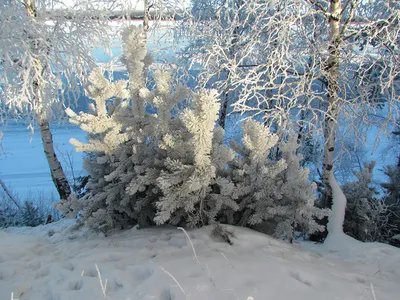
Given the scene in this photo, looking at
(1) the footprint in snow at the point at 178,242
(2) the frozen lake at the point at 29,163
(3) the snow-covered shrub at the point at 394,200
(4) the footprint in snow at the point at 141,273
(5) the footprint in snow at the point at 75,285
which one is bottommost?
(2) the frozen lake at the point at 29,163

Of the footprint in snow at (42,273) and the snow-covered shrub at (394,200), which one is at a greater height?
the footprint in snow at (42,273)

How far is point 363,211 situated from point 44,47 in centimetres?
670

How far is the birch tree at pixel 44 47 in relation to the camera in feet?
19.4

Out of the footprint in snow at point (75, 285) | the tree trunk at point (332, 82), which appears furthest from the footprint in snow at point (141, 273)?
the tree trunk at point (332, 82)

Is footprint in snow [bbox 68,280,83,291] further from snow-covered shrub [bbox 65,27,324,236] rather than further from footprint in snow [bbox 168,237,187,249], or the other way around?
footprint in snow [bbox 168,237,187,249]

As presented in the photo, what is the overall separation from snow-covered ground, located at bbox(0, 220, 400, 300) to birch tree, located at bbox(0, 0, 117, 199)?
3.12m

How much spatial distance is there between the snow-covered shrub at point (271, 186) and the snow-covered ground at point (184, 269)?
389 mm

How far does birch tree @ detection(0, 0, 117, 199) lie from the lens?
592 centimetres

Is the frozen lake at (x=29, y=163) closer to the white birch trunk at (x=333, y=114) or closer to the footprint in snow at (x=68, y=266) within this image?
the footprint in snow at (x=68, y=266)

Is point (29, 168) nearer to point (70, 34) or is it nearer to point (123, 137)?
point (70, 34)

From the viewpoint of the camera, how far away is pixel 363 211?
587 cm

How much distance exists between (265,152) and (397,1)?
3.68 m

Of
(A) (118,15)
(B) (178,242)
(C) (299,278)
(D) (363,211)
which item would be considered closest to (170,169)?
(B) (178,242)

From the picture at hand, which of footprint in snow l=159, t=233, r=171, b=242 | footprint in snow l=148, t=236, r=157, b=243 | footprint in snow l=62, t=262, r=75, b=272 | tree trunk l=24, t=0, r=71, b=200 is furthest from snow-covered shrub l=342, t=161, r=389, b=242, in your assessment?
tree trunk l=24, t=0, r=71, b=200
